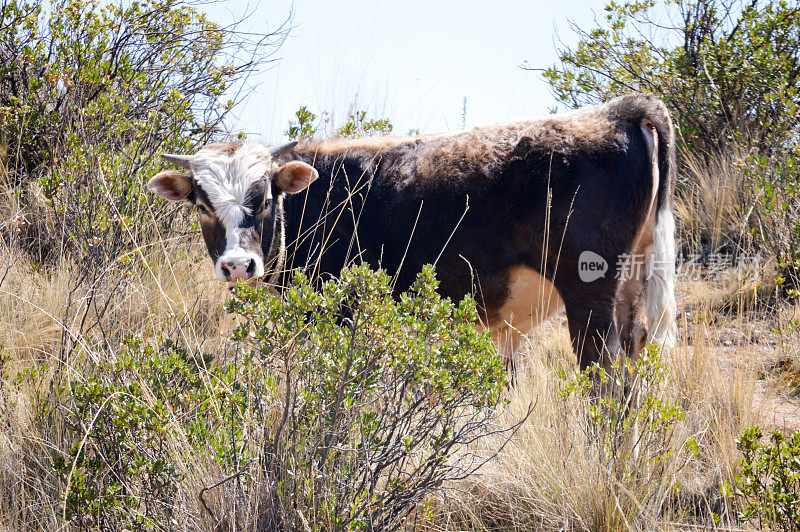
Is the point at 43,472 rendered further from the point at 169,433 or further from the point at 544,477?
the point at 544,477

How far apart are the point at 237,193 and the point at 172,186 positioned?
1.79ft

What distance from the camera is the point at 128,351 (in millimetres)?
2396

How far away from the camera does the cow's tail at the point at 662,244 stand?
3.64m

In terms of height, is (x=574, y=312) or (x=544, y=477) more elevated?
(x=574, y=312)

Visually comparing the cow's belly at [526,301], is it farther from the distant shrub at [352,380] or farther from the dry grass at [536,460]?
the distant shrub at [352,380]

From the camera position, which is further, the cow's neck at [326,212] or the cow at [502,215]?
the cow's neck at [326,212]

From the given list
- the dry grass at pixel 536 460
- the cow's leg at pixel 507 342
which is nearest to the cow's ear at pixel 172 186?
the dry grass at pixel 536 460

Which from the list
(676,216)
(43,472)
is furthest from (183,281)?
(676,216)

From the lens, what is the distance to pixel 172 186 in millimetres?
4055

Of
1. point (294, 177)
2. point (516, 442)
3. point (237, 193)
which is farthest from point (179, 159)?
point (516, 442)

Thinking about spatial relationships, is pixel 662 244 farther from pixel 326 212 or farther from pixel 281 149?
pixel 281 149

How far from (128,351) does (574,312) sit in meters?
2.29

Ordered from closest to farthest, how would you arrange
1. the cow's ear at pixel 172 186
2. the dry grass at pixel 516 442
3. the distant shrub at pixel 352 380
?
1. the distant shrub at pixel 352 380
2. the dry grass at pixel 516 442
3. the cow's ear at pixel 172 186

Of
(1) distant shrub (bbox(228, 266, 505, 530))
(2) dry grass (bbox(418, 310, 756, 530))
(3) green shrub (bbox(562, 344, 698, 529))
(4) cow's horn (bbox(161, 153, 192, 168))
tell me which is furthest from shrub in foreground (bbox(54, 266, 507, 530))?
(4) cow's horn (bbox(161, 153, 192, 168))
